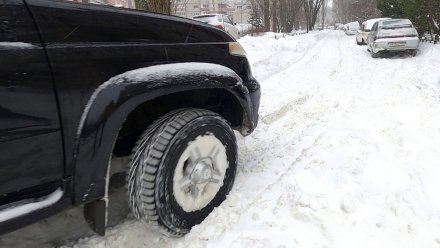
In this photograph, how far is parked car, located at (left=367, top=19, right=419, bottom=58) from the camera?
14125 millimetres

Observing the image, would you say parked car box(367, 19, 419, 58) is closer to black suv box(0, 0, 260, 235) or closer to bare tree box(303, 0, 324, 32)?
black suv box(0, 0, 260, 235)

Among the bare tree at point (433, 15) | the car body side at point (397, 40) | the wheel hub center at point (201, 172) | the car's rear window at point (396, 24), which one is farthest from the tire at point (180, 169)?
the bare tree at point (433, 15)

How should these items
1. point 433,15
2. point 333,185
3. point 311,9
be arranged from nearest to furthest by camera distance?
point 333,185
point 433,15
point 311,9

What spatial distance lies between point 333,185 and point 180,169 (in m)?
1.32

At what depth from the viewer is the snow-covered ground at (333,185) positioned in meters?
2.54

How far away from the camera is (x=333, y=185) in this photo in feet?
10.2

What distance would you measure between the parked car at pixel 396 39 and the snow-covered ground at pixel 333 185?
29.3 ft

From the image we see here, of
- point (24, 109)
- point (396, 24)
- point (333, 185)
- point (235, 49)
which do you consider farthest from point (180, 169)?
point (396, 24)

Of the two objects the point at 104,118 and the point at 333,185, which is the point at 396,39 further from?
the point at 104,118

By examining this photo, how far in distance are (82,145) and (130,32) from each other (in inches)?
28.3

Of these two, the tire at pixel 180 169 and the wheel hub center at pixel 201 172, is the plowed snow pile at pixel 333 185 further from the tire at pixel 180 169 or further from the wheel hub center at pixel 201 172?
the wheel hub center at pixel 201 172

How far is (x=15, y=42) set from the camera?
1.75 meters

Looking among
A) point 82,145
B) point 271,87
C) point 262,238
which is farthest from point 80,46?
point 271,87

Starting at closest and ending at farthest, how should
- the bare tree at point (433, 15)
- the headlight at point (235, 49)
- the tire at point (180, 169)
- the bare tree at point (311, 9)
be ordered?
the tire at point (180, 169) < the headlight at point (235, 49) < the bare tree at point (433, 15) < the bare tree at point (311, 9)
